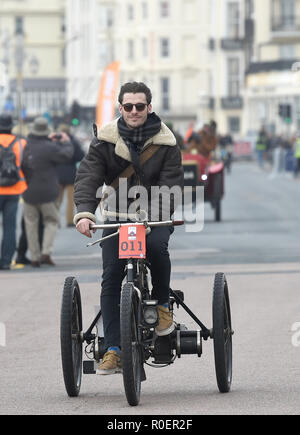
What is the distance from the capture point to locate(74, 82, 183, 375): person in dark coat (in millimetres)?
7750

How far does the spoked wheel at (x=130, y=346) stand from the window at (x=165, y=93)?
108 meters

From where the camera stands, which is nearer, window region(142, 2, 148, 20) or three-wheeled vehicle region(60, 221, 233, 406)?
three-wheeled vehicle region(60, 221, 233, 406)

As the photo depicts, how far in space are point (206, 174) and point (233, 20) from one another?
7391 cm

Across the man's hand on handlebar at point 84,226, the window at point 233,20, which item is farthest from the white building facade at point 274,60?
the man's hand on handlebar at point 84,226

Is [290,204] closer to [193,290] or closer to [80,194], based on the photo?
[193,290]

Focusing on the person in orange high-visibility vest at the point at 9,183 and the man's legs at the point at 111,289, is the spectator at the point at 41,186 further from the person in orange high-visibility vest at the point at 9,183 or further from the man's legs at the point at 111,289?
the man's legs at the point at 111,289

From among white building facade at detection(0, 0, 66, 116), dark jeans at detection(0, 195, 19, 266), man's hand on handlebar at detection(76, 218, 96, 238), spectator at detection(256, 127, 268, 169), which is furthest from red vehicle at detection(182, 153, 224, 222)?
white building facade at detection(0, 0, 66, 116)

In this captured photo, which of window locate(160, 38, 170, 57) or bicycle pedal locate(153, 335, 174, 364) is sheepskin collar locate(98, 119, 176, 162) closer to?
bicycle pedal locate(153, 335, 174, 364)

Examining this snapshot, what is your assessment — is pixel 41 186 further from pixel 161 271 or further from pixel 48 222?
pixel 161 271

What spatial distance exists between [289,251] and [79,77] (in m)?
111

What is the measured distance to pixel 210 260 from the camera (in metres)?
18.1

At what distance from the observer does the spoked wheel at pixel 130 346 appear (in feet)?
23.6

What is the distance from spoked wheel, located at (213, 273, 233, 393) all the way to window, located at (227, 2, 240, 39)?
90.0 m

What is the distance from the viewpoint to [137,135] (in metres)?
7.76
